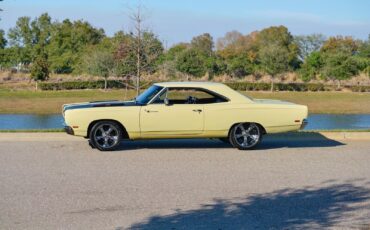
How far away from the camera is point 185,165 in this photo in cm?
1008

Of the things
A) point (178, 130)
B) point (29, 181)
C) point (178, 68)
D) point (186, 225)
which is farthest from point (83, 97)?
point (186, 225)

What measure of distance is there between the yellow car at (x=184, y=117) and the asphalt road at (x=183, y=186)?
12.6 inches


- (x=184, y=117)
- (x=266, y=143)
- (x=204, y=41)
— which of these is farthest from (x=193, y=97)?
(x=204, y=41)

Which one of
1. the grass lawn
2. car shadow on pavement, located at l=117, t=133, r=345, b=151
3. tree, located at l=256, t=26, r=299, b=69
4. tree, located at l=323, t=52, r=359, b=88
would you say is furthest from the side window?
tree, located at l=256, t=26, r=299, b=69

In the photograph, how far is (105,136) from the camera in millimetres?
11562

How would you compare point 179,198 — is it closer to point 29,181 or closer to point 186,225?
point 186,225

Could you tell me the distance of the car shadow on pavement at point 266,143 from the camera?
40.5ft

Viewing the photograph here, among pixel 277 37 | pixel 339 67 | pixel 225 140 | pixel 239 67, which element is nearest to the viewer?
pixel 225 140

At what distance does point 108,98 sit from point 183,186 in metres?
32.2

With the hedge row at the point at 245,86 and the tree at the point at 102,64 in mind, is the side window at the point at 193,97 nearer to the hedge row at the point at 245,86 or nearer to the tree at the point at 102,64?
the tree at the point at 102,64

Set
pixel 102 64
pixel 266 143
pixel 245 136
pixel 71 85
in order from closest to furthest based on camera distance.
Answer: pixel 245 136 < pixel 266 143 < pixel 102 64 < pixel 71 85

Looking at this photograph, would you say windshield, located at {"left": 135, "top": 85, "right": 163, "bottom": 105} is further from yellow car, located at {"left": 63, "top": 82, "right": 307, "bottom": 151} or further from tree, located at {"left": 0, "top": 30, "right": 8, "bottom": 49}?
tree, located at {"left": 0, "top": 30, "right": 8, "bottom": 49}

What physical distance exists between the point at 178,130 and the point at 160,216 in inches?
195

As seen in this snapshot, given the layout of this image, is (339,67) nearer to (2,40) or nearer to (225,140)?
(2,40)
